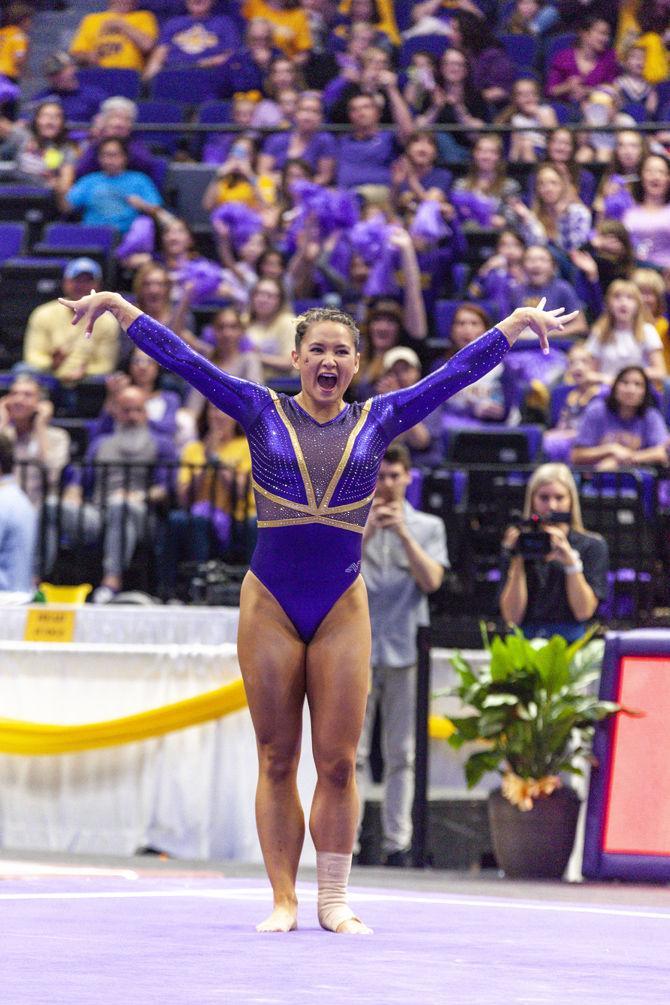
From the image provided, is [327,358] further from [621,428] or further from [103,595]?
[621,428]

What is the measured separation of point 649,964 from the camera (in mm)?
3699

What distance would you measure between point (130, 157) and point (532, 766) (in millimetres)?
6878

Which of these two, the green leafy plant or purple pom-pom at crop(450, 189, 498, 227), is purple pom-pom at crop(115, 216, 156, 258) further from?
the green leafy plant

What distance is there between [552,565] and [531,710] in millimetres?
664

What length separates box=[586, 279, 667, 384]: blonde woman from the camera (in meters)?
9.32

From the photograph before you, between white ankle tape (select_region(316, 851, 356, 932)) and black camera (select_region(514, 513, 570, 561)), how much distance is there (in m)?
2.79

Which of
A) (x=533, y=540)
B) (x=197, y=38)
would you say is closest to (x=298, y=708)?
(x=533, y=540)

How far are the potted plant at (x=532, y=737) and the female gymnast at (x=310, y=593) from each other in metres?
2.37

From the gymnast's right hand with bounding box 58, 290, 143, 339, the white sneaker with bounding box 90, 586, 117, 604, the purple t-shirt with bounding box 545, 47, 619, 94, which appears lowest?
the white sneaker with bounding box 90, 586, 117, 604

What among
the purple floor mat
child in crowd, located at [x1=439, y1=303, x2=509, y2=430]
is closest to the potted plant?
the purple floor mat

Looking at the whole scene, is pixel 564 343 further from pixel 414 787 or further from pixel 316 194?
pixel 414 787

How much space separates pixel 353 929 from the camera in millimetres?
4156

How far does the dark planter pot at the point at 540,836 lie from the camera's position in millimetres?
6664

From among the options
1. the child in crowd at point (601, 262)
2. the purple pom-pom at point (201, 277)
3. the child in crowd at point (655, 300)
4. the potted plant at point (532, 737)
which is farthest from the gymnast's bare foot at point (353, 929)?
the purple pom-pom at point (201, 277)
